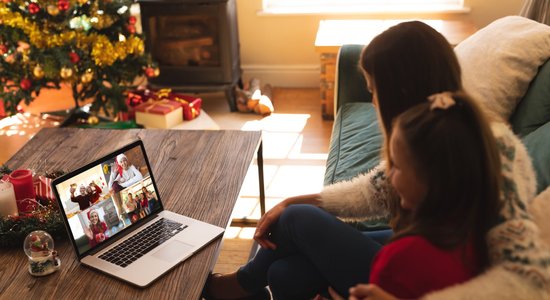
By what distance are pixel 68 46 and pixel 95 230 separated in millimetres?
1871

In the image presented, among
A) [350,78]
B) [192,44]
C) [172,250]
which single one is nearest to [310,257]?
[172,250]

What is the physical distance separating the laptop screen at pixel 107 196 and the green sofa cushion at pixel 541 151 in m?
1.03

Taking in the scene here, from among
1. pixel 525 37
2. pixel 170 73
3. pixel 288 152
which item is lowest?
pixel 288 152

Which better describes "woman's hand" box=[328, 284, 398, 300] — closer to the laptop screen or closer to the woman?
the woman

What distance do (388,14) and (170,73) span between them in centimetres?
141

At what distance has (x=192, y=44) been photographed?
12.3ft

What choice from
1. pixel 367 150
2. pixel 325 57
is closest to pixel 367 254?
pixel 367 150

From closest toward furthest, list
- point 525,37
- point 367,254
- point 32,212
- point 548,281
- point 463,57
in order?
point 548,281 < point 367,254 < point 32,212 < point 525,37 < point 463,57

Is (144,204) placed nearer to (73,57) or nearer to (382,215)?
(382,215)

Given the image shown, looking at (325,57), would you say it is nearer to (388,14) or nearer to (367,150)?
(388,14)

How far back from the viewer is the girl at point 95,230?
5.22 ft

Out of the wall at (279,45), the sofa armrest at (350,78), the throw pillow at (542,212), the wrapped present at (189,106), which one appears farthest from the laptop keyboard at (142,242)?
the wall at (279,45)

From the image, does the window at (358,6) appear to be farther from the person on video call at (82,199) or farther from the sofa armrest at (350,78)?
the person on video call at (82,199)

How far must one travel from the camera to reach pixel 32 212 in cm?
175
